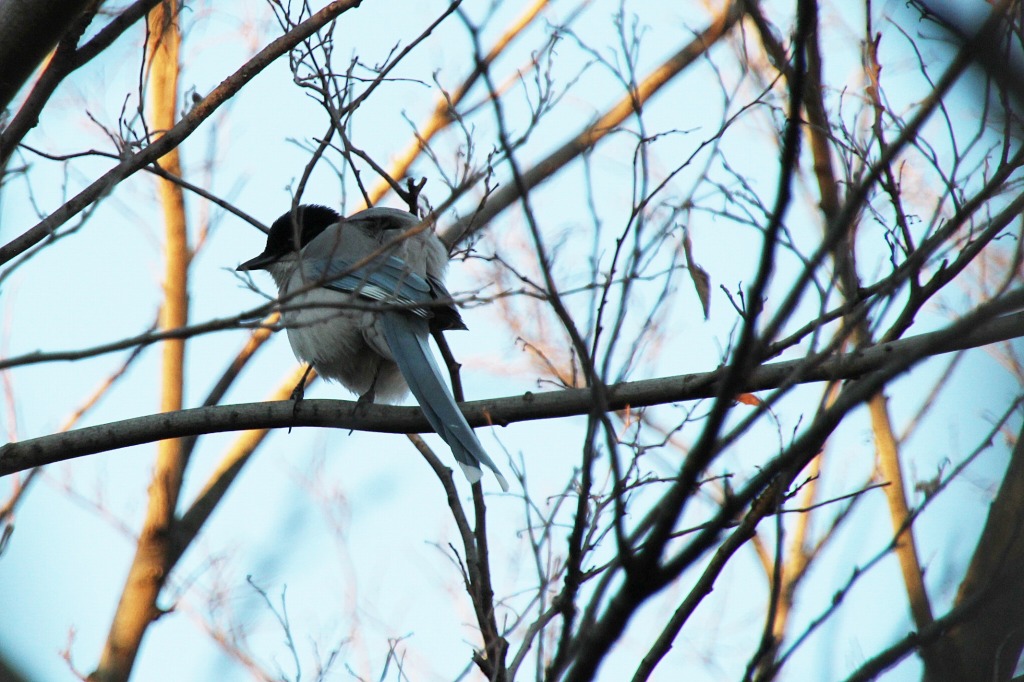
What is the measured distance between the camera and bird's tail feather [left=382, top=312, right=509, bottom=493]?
13.0 ft

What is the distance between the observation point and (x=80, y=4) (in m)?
3.24

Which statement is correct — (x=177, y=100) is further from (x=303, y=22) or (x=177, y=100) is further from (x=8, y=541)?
(x=8, y=541)

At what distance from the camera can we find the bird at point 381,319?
4.11 metres

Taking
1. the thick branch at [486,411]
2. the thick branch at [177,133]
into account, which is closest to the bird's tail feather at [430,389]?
the thick branch at [486,411]

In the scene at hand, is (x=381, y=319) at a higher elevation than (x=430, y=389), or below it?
higher

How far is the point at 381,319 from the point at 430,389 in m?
0.56

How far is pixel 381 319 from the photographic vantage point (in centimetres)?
464

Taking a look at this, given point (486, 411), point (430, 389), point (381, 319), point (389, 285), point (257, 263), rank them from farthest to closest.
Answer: point (257, 263)
point (389, 285)
point (381, 319)
point (430, 389)
point (486, 411)

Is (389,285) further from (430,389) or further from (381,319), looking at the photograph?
(430,389)

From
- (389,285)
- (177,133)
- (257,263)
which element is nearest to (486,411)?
(389,285)

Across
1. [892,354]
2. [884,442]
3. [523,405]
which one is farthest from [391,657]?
[884,442]

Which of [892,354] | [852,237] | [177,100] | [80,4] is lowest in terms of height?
[892,354]

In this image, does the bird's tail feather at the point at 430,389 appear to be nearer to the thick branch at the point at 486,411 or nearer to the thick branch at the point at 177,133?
the thick branch at the point at 486,411

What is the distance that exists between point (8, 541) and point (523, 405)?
6.05 ft
